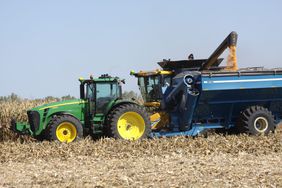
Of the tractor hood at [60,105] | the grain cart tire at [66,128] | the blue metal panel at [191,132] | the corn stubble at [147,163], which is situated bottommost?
the corn stubble at [147,163]

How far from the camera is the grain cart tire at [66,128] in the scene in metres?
12.4

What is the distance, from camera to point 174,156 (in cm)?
1011

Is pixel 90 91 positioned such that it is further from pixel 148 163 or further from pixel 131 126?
pixel 148 163

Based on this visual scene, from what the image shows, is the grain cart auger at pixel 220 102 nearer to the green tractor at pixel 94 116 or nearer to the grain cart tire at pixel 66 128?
the green tractor at pixel 94 116

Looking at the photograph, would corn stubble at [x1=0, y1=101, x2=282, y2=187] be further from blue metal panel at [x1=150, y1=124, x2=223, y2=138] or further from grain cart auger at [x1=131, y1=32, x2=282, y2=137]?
grain cart auger at [x1=131, y1=32, x2=282, y2=137]

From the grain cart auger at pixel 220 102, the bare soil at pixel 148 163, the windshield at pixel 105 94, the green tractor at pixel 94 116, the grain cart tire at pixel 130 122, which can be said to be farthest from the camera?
the grain cart auger at pixel 220 102

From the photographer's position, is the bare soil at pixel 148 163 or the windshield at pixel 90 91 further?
the windshield at pixel 90 91

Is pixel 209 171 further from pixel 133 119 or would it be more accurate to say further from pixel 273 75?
pixel 273 75

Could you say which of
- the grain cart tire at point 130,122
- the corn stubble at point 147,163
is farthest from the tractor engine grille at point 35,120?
the grain cart tire at point 130,122

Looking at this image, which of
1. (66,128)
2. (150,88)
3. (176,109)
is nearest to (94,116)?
(66,128)

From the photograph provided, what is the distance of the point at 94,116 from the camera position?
42.6 ft

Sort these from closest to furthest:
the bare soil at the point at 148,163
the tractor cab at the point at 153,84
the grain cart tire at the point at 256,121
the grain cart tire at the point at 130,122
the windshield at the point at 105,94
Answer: the bare soil at the point at 148,163, the grain cart tire at the point at 130,122, the windshield at the point at 105,94, the grain cart tire at the point at 256,121, the tractor cab at the point at 153,84

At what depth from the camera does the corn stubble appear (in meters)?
7.51

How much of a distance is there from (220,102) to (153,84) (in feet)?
7.11
